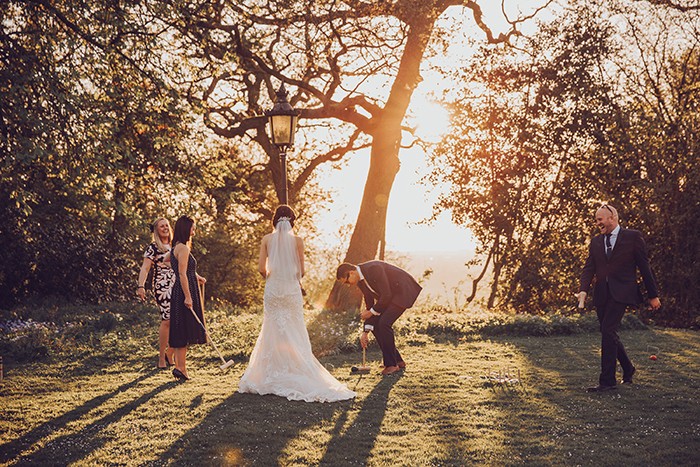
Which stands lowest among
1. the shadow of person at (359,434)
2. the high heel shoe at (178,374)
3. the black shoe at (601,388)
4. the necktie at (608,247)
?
the shadow of person at (359,434)

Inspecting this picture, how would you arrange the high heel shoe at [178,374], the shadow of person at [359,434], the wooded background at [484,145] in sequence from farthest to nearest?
the wooded background at [484,145]
the high heel shoe at [178,374]
the shadow of person at [359,434]

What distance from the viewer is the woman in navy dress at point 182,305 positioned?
9.11 m

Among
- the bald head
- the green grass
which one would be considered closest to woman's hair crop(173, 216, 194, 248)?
the green grass

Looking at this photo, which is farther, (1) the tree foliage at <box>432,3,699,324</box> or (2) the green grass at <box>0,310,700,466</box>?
(1) the tree foliage at <box>432,3,699,324</box>

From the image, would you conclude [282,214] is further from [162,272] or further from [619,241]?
[619,241]

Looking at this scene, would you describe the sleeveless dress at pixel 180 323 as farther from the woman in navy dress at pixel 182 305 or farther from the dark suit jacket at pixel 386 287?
the dark suit jacket at pixel 386 287

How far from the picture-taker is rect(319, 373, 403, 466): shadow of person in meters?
6.02

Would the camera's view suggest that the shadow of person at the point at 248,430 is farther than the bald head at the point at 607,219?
No

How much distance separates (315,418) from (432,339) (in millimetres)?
A: 5829

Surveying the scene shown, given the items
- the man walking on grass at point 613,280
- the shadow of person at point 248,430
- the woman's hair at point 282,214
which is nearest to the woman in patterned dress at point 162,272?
the woman's hair at point 282,214

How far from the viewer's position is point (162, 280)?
32.8ft

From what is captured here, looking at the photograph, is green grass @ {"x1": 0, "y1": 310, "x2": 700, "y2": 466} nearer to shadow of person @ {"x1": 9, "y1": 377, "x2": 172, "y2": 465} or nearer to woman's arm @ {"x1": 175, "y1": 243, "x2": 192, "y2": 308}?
shadow of person @ {"x1": 9, "y1": 377, "x2": 172, "y2": 465}

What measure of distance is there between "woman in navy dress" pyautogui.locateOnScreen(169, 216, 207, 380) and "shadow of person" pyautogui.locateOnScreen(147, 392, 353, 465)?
50.3 inches

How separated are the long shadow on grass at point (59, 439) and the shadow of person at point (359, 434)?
2.45 m
